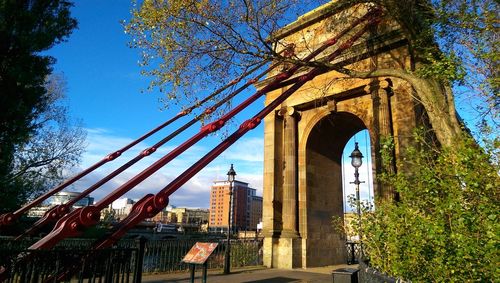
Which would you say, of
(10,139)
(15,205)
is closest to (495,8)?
(10,139)

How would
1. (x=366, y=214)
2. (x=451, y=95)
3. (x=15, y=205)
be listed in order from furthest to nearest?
1. (x=15, y=205)
2. (x=451, y=95)
3. (x=366, y=214)

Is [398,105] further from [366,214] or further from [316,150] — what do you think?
[366,214]

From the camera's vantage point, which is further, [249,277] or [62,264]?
[249,277]

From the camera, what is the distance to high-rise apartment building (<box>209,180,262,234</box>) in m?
120

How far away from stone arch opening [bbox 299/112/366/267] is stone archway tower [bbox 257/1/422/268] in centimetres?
4

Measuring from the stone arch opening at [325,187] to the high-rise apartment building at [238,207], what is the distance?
9951 centimetres

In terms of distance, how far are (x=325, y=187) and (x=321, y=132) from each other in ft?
8.40

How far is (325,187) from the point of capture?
1656 cm

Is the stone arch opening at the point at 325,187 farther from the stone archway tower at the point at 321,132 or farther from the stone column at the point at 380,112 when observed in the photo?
the stone column at the point at 380,112

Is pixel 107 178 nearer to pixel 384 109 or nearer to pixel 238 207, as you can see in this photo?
pixel 384 109

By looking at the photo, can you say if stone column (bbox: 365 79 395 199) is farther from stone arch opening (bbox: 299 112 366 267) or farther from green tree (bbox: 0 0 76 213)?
green tree (bbox: 0 0 76 213)

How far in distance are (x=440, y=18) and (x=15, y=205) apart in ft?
62.0

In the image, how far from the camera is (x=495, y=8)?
793 cm

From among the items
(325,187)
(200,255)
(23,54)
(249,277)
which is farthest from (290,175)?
(23,54)
